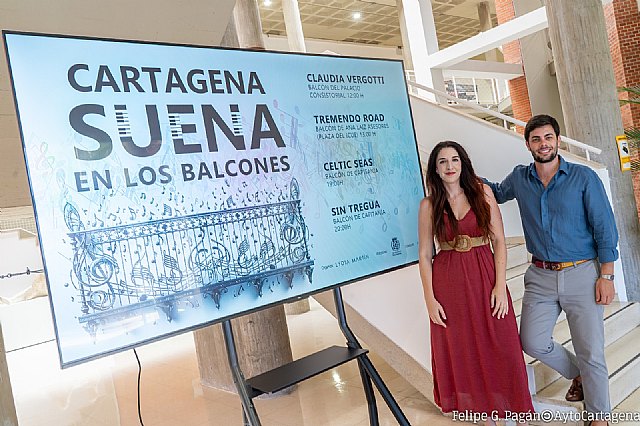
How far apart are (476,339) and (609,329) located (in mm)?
1750

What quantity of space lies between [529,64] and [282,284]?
40.0 feet

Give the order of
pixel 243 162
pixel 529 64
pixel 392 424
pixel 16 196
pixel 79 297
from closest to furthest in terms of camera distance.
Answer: pixel 79 297
pixel 243 162
pixel 392 424
pixel 16 196
pixel 529 64

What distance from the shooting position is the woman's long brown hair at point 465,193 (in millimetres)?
2533

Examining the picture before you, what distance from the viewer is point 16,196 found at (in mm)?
3611

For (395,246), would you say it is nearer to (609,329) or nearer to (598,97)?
(609,329)

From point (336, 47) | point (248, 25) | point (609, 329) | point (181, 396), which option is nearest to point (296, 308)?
point (181, 396)

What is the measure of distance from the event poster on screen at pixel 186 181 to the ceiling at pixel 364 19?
1136 cm

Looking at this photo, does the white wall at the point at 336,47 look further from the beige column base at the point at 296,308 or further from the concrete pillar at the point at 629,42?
the beige column base at the point at 296,308

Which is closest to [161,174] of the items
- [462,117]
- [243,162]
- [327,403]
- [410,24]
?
→ [243,162]

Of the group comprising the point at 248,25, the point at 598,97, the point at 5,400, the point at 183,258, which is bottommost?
the point at 5,400

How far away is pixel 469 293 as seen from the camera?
253 centimetres

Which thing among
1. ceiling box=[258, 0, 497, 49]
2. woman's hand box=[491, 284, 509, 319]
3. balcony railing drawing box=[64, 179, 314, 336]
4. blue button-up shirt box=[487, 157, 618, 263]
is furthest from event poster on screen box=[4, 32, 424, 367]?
ceiling box=[258, 0, 497, 49]

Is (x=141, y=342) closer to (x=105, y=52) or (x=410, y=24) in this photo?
(x=105, y=52)

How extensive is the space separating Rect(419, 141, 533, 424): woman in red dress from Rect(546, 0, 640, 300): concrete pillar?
2.55 metres
